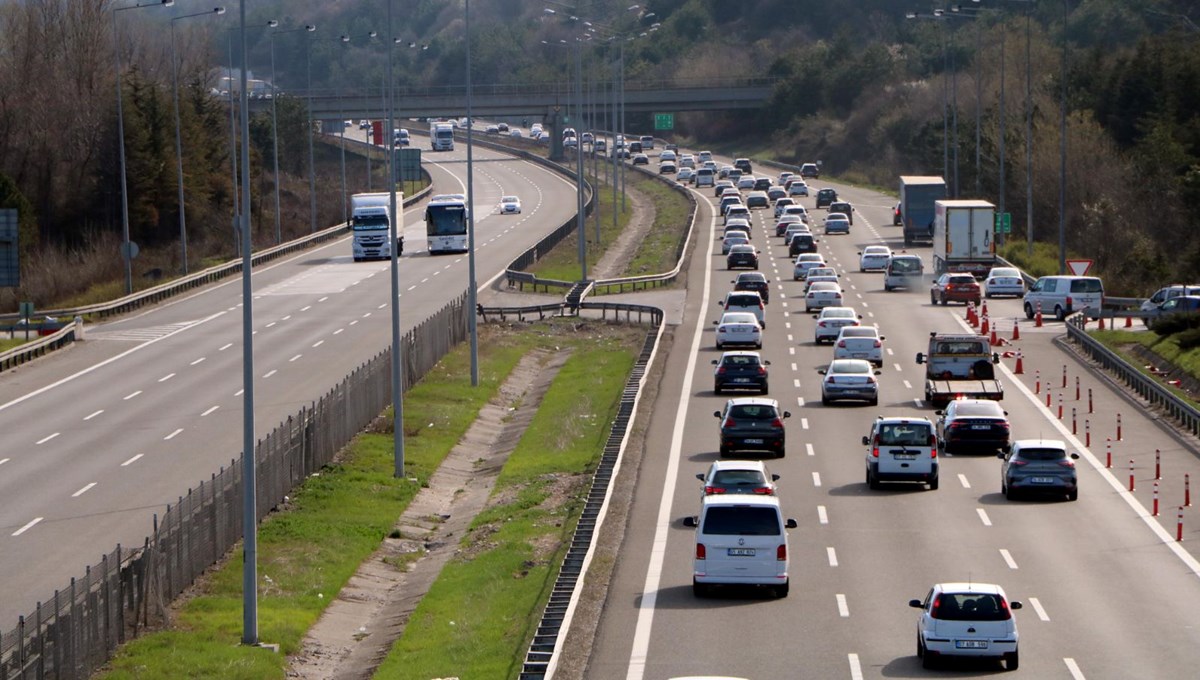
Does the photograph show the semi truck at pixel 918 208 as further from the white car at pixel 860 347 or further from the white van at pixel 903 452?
the white van at pixel 903 452

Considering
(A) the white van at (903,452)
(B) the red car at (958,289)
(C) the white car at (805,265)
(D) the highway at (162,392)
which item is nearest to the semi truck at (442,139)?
(D) the highway at (162,392)

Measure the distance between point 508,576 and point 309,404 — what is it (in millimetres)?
19433

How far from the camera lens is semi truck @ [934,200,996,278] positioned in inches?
3132

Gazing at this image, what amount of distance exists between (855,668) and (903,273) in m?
57.1

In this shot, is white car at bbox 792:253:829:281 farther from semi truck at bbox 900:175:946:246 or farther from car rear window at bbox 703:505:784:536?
car rear window at bbox 703:505:784:536

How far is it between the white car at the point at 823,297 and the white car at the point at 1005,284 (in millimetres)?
8140

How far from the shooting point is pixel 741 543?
92.3 feet

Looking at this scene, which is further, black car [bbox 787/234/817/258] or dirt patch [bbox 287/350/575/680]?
black car [bbox 787/234/817/258]

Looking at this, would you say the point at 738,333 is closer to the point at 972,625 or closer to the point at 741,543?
the point at 741,543

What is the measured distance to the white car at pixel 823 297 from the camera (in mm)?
71062

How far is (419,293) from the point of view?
7825 centimetres

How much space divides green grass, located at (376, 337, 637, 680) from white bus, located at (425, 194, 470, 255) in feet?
121

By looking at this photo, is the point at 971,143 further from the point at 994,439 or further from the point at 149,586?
the point at 149,586

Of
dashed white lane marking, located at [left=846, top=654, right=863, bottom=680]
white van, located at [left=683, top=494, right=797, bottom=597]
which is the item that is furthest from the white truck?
dashed white lane marking, located at [left=846, top=654, right=863, bottom=680]
